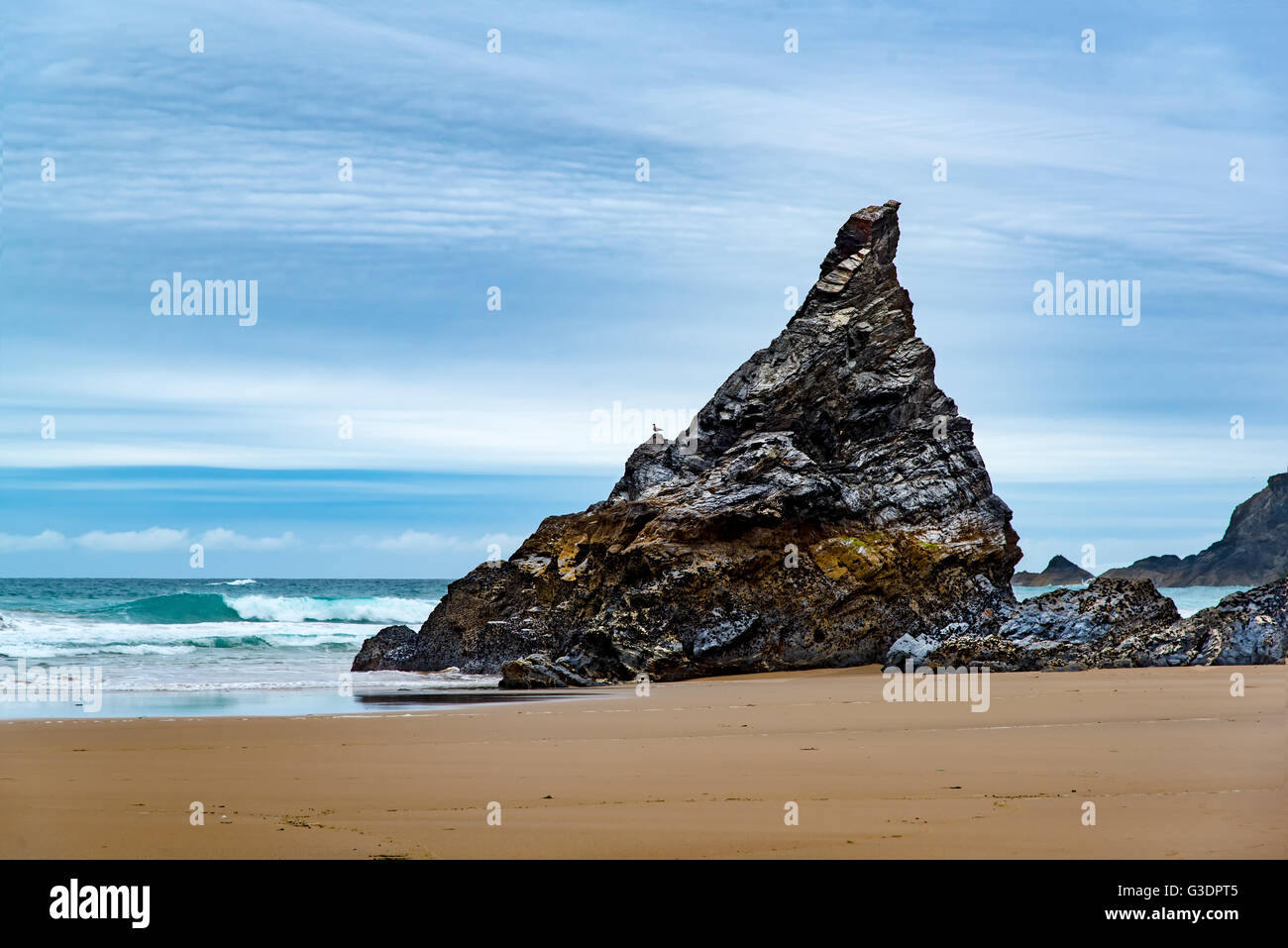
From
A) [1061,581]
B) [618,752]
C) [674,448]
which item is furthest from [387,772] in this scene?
[1061,581]

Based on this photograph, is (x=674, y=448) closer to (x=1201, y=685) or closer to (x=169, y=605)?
(x=1201, y=685)

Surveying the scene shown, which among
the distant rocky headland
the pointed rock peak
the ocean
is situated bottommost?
the ocean

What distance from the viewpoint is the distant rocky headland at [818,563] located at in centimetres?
1970

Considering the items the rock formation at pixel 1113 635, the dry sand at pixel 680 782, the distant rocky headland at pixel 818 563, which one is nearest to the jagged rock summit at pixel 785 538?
the distant rocky headland at pixel 818 563

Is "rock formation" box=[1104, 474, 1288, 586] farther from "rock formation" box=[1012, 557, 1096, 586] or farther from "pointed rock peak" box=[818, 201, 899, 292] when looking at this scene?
"pointed rock peak" box=[818, 201, 899, 292]

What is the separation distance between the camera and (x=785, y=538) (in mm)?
21453

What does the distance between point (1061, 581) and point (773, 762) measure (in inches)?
→ 3717

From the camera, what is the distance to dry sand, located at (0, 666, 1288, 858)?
611cm

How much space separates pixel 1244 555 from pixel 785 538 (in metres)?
89.6

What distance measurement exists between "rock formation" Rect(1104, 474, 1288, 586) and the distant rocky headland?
7727 cm

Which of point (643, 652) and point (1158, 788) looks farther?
point (643, 652)

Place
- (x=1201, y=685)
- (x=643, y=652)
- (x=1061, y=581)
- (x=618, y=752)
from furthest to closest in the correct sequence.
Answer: (x=1061, y=581) → (x=643, y=652) → (x=1201, y=685) → (x=618, y=752)

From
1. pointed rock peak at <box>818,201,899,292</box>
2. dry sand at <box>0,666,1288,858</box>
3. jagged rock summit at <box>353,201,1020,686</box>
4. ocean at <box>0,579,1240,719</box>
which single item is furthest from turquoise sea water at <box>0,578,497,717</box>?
pointed rock peak at <box>818,201,899,292</box>
